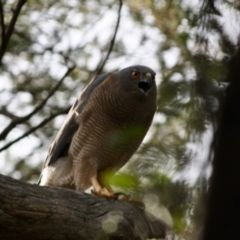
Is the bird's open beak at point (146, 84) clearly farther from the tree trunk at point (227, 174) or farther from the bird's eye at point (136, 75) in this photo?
the tree trunk at point (227, 174)

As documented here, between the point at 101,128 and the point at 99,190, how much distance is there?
0.86 meters

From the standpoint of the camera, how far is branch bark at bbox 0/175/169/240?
363 cm

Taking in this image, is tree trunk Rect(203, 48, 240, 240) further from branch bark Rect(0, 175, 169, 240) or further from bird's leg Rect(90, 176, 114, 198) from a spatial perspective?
bird's leg Rect(90, 176, 114, 198)

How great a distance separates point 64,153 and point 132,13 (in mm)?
2686

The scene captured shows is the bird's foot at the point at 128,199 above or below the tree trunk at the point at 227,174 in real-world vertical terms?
below

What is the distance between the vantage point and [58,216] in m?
3.90

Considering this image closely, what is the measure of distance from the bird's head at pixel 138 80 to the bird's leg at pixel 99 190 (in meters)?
1.04

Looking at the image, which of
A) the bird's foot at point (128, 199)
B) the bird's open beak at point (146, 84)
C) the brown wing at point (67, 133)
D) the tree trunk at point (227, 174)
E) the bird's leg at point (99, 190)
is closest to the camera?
the tree trunk at point (227, 174)

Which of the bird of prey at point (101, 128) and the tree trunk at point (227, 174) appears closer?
the tree trunk at point (227, 174)

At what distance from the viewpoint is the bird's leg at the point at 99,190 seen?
5.08 metres

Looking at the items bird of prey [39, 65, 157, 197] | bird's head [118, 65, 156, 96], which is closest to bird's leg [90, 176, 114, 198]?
bird of prey [39, 65, 157, 197]

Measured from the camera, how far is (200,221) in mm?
1300

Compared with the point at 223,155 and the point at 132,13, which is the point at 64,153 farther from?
the point at 223,155

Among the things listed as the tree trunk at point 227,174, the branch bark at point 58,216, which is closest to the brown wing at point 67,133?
the branch bark at point 58,216
